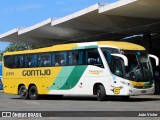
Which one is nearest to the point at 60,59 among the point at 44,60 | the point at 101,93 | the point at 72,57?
the point at 72,57

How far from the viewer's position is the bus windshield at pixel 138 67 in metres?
21.2

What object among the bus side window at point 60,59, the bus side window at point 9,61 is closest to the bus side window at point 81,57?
the bus side window at point 60,59

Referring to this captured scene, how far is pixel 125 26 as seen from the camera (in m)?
33.7

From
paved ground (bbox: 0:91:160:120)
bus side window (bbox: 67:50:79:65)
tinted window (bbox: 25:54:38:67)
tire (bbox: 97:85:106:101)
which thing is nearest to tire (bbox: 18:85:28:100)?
tinted window (bbox: 25:54:38:67)

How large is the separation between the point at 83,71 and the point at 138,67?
2889mm

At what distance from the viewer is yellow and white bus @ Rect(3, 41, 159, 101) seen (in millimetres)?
21297

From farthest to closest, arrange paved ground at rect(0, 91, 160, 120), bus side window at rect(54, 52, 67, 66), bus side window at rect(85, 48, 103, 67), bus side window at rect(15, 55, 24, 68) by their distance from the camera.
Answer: bus side window at rect(15, 55, 24, 68) → bus side window at rect(54, 52, 67, 66) → bus side window at rect(85, 48, 103, 67) → paved ground at rect(0, 91, 160, 120)

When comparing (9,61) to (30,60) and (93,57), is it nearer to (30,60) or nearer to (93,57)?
(30,60)

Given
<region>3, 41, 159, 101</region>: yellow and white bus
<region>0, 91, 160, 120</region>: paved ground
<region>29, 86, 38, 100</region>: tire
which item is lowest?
<region>0, 91, 160, 120</region>: paved ground

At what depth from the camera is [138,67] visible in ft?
70.5

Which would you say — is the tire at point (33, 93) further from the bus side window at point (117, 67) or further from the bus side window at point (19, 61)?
the bus side window at point (117, 67)

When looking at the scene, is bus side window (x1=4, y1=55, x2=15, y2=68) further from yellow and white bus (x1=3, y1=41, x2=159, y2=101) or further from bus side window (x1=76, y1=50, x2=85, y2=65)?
bus side window (x1=76, y1=50, x2=85, y2=65)

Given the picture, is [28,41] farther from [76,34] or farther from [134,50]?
[134,50]

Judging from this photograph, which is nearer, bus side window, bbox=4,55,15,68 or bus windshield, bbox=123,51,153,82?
bus windshield, bbox=123,51,153,82
